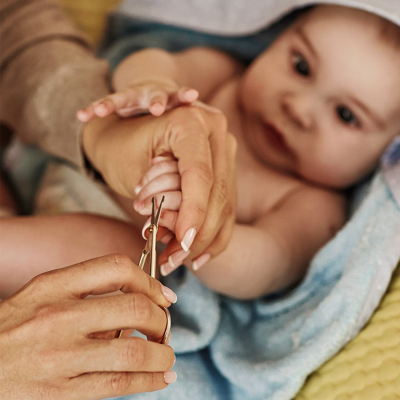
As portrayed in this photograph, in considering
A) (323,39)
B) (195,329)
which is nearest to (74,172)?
(195,329)

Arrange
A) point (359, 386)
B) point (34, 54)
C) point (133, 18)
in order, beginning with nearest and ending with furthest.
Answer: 1. point (359, 386)
2. point (34, 54)
3. point (133, 18)

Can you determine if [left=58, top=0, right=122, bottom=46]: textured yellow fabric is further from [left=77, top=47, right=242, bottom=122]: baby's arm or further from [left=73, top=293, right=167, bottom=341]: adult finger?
[left=73, top=293, right=167, bottom=341]: adult finger

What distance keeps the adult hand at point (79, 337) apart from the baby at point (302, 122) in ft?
1.09

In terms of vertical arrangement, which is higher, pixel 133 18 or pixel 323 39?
pixel 323 39

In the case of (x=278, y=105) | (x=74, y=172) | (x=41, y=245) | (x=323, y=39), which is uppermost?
(x=323, y=39)

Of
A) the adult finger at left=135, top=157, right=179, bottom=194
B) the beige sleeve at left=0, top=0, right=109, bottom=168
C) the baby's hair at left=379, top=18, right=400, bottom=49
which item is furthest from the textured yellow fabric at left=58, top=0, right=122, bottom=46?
the adult finger at left=135, top=157, right=179, bottom=194

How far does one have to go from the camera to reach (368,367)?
59 cm

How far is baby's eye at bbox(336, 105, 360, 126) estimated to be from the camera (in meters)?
0.87

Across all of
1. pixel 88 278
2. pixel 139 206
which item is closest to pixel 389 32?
pixel 139 206

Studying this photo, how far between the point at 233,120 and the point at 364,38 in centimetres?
32

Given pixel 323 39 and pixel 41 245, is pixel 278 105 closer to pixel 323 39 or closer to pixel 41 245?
pixel 323 39

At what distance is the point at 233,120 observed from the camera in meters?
0.99

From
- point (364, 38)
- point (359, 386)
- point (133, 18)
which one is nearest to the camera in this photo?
point (359, 386)

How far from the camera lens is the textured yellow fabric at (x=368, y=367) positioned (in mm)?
569
